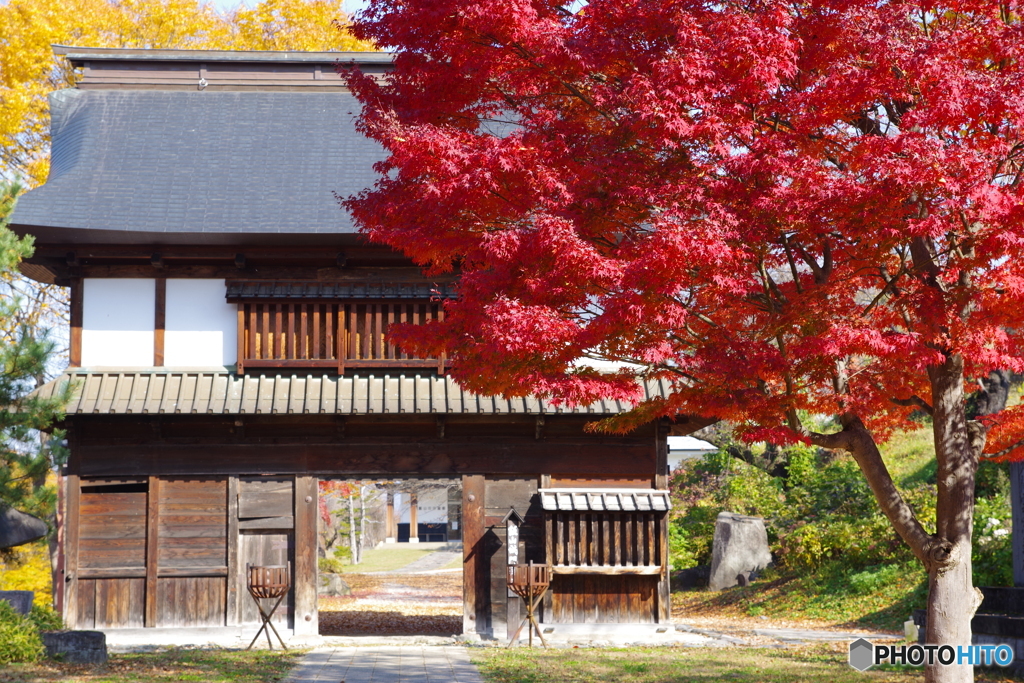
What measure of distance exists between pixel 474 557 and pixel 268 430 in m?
3.39

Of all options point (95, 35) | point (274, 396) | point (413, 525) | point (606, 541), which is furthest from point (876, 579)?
point (413, 525)

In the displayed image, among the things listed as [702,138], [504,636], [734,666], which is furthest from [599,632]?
[702,138]

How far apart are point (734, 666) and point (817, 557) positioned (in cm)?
896

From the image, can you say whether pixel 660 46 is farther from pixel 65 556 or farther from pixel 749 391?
pixel 65 556

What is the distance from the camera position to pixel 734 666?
35.2ft

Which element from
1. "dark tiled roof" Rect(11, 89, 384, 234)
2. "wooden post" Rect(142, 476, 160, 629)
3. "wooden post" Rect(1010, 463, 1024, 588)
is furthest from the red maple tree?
"wooden post" Rect(142, 476, 160, 629)

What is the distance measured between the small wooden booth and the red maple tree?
5414mm

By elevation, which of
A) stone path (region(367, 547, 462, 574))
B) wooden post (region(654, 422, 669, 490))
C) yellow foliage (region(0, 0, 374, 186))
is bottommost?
stone path (region(367, 547, 462, 574))

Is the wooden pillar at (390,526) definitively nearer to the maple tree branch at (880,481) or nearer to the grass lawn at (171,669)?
the grass lawn at (171,669)

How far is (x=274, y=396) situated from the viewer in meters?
13.4

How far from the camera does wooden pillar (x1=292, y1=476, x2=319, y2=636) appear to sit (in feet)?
45.1

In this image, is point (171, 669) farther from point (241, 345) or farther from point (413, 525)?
point (413, 525)

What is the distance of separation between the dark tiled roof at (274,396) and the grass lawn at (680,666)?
3198 millimetres

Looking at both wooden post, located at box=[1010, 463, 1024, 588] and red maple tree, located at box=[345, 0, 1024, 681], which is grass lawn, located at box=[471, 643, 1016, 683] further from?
red maple tree, located at box=[345, 0, 1024, 681]
